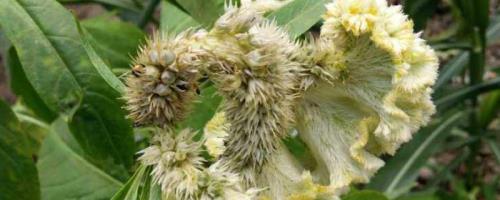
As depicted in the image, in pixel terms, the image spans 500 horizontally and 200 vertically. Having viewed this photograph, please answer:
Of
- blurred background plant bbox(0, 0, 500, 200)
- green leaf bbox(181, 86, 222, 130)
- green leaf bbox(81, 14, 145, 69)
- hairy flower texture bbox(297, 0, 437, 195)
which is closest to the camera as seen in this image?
hairy flower texture bbox(297, 0, 437, 195)

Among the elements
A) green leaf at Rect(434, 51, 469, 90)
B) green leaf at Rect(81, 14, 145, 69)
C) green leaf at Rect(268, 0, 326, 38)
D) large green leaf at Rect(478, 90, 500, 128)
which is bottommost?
large green leaf at Rect(478, 90, 500, 128)

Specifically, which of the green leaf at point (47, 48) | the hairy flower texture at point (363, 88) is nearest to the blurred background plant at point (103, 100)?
the green leaf at point (47, 48)

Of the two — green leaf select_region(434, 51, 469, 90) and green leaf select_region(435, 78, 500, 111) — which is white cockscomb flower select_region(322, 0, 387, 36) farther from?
green leaf select_region(434, 51, 469, 90)

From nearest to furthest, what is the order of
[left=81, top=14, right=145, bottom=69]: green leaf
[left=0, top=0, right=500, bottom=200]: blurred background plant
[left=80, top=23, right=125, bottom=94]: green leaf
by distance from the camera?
1. [left=80, top=23, right=125, bottom=94]: green leaf
2. [left=0, top=0, right=500, bottom=200]: blurred background plant
3. [left=81, top=14, right=145, bottom=69]: green leaf

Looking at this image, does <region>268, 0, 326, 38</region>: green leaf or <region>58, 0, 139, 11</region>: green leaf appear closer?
<region>268, 0, 326, 38</region>: green leaf

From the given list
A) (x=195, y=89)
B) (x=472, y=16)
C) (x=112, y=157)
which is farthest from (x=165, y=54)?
(x=472, y=16)

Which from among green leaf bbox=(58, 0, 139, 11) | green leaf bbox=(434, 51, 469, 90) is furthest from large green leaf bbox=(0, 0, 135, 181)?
green leaf bbox=(434, 51, 469, 90)

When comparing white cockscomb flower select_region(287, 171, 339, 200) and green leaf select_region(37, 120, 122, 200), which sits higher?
white cockscomb flower select_region(287, 171, 339, 200)

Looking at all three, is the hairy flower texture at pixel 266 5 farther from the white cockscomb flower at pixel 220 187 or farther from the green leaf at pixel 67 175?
the green leaf at pixel 67 175
